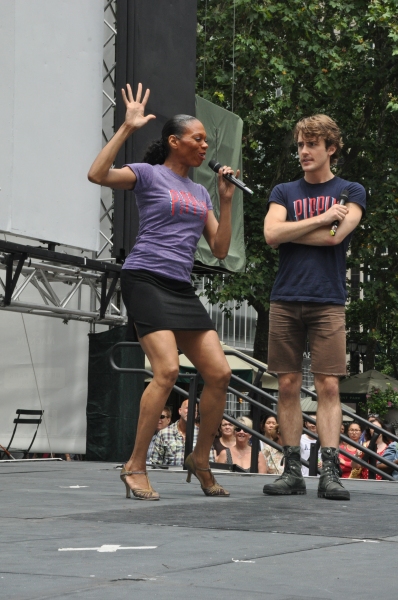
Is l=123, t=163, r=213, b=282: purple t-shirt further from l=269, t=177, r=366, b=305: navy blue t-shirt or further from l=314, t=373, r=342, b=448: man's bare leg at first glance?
l=314, t=373, r=342, b=448: man's bare leg

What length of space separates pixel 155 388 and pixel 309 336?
97cm

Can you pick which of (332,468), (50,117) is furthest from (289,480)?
(50,117)

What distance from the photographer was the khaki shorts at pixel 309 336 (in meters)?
5.37

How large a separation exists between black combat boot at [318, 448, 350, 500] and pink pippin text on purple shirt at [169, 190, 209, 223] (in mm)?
1326

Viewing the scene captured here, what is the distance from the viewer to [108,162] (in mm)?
4805

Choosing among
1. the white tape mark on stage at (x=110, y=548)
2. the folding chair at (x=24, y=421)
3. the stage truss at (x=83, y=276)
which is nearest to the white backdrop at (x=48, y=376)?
the folding chair at (x=24, y=421)

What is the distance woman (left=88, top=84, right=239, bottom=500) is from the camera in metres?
4.90

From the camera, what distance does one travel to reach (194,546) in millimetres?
3283

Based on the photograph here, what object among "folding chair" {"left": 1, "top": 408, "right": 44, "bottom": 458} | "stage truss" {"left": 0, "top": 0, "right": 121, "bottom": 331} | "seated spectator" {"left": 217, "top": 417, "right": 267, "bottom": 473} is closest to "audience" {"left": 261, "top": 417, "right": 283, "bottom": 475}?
"seated spectator" {"left": 217, "top": 417, "right": 267, "bottom": 473}

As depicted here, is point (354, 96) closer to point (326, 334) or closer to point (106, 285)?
point (106, 285)

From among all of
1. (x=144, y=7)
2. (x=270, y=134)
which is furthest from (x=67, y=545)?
(x=270, y=134)

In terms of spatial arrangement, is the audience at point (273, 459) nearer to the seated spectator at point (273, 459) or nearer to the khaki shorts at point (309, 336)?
the seated spectator at point (273, 459)

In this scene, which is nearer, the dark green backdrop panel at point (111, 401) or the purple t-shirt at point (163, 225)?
the purple t-shirt at point (163, 225)

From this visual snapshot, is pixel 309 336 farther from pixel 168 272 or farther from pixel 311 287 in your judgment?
pixel 168 272
